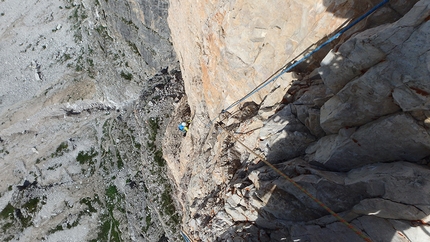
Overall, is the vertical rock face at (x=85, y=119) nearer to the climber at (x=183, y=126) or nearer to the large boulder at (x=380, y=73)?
the climber at (x=183, y=126)

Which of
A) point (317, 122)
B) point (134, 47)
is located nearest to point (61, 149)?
point (134, 47)

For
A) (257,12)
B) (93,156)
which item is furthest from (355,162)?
(93,156)

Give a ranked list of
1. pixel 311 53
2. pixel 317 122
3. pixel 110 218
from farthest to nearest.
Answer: pixel 110 218 < pixel 311 53 < pixel 317 122

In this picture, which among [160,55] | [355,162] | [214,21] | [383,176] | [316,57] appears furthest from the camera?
[160,55]

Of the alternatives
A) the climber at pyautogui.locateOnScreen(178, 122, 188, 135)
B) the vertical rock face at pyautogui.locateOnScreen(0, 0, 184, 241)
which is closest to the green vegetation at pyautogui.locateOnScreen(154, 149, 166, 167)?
the vertical rock face at pyautogui.locateOnScreen(0, 0, 184, 241)

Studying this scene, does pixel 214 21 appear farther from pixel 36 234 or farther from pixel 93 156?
pixel 36 234

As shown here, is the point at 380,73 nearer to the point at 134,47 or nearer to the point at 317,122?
the point at 317,122

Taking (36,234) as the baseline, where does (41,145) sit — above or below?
above

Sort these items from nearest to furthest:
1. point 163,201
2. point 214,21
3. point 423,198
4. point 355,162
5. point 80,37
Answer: point 423,198, point 355,162, point 214,21, point 163,201, point 80,37

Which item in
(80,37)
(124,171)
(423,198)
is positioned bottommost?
(423,198)
